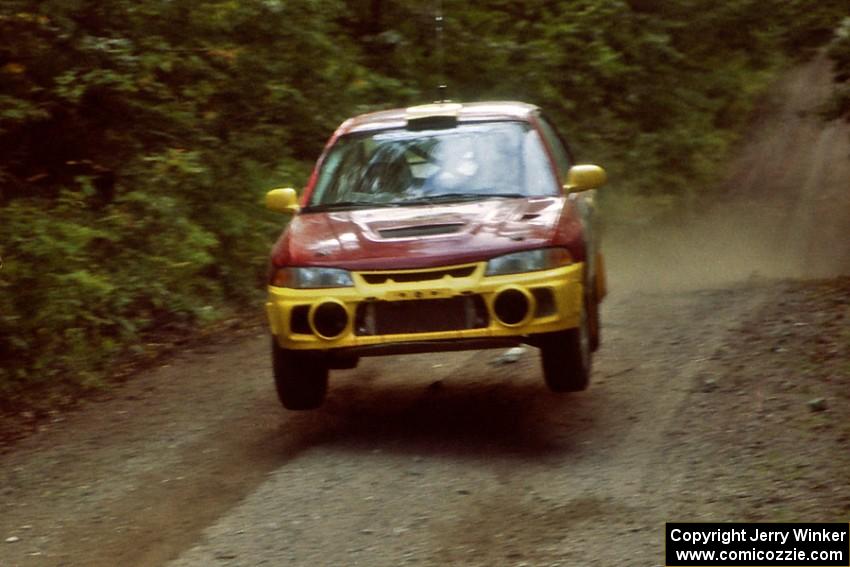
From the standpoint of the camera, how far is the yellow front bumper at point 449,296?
7199 millimetres

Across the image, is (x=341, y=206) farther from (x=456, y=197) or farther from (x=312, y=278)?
(x=312, y=278)

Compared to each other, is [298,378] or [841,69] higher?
[841,69]

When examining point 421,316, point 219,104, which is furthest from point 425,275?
point 219,104

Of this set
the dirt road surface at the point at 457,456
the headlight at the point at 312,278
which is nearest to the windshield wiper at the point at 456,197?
the headlight at the point at 312,278

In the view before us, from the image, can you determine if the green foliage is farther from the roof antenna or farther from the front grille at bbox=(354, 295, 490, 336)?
the front grille at bbox=(354, 295, 490, 336)

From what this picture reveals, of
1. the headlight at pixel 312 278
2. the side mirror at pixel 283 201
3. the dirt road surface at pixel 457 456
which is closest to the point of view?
the dirt road surface at pixel 457 456

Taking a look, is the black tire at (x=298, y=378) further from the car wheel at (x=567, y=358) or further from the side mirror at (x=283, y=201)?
the car wheel at (x=567, y=358)

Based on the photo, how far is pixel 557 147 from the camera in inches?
366

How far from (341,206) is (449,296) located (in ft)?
4.44

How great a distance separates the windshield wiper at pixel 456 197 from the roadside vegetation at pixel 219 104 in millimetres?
2922

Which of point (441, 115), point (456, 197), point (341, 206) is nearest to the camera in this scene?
point (456, 197)

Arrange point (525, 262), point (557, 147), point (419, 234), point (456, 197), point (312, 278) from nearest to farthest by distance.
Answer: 1. point (525, 262)
2. point (312, 278)
3. point (419, 234)
4. point (456, 197)
5. point (557, 147)

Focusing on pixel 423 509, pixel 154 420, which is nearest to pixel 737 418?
pixel 423 509

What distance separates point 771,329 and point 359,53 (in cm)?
826
